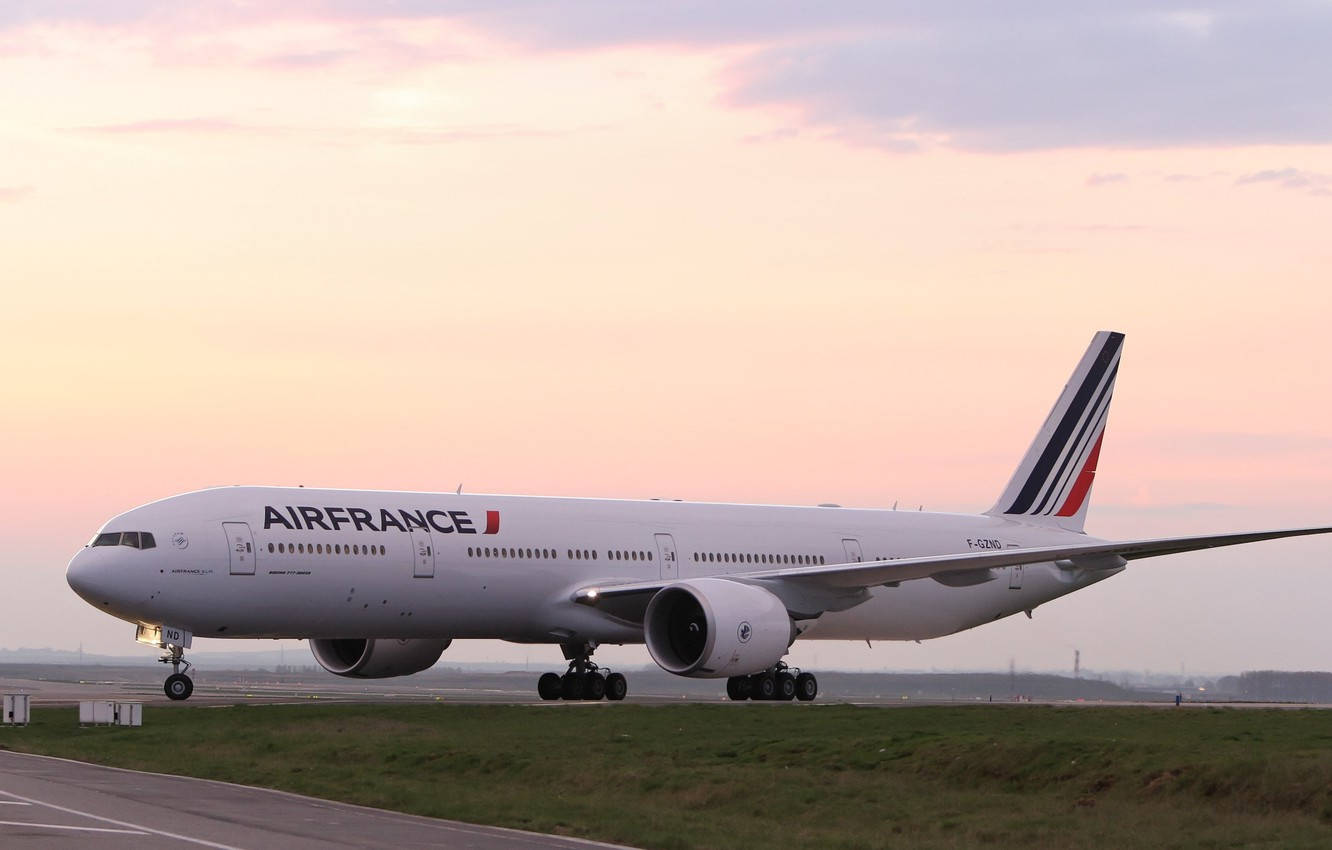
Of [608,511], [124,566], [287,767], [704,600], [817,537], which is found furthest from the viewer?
[817,537]

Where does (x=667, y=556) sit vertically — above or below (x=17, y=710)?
above

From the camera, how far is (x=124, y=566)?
3628 centimetres

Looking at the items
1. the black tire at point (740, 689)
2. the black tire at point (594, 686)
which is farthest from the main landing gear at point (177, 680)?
the black tire at point (740, 689)

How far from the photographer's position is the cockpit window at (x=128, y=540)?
36.6m

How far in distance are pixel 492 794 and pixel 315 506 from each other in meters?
14.9

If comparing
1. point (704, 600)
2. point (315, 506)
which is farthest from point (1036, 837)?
point (315, 506)

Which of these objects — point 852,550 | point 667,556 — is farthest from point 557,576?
point 852,550

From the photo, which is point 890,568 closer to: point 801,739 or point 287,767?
point 801,739

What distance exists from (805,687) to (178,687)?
45.8ft

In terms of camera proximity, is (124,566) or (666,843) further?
(124,566)

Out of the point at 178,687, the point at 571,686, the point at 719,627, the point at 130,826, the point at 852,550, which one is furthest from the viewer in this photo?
the point at 852,550

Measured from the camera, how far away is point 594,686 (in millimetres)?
42250

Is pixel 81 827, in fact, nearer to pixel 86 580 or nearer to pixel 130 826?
pixel 130 826

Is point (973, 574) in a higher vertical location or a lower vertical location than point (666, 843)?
higher
